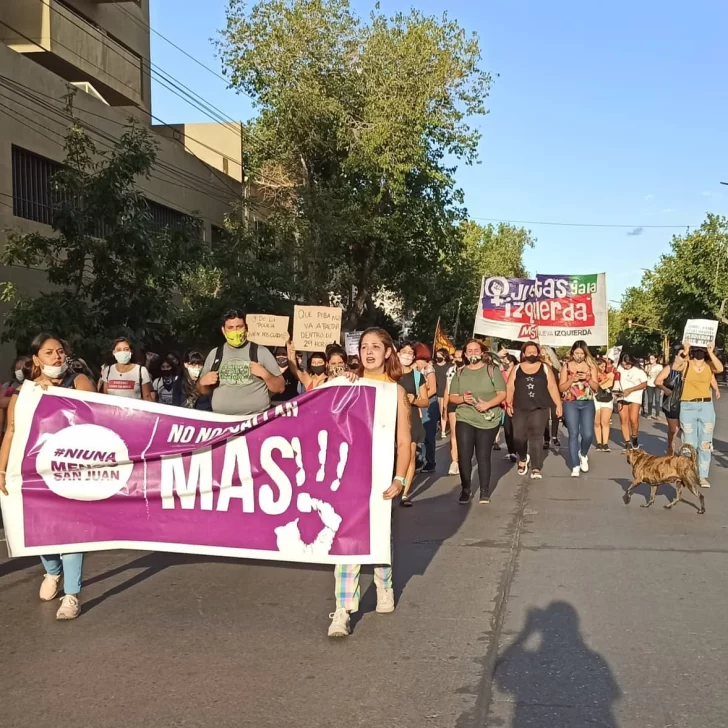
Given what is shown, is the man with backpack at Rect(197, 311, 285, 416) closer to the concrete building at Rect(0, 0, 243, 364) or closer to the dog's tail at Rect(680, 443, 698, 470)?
the dog's tail at Rect(680, 443, 698, 470)

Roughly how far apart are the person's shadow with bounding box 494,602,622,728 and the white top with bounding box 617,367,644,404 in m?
10.6

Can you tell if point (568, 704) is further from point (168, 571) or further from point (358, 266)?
Result: point (358, 266)

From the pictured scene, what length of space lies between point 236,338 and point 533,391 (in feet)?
17.6

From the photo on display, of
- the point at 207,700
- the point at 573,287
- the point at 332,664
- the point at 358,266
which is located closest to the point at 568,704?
the point at 332,664

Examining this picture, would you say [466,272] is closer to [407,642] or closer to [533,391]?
[533,391]

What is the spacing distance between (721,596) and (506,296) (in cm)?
1364

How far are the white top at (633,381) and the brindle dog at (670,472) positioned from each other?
5.80 metres

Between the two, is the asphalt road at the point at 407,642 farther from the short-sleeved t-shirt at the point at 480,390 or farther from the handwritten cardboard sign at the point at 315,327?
the handwritten cardboard sign at the point at 315,327

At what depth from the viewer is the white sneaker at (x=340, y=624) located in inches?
200

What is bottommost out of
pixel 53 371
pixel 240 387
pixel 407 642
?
pixel 407 642

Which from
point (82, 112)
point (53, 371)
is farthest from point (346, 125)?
point (53, 371)

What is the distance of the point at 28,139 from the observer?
1852 cm

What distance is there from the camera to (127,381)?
9914 mm

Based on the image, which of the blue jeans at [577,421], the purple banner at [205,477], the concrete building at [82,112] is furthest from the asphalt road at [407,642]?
the concrete building at [82,112]
